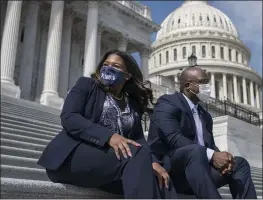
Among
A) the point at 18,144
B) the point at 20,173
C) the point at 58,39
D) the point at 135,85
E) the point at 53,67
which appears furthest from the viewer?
the point at 58,39

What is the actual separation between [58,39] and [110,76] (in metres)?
18.1

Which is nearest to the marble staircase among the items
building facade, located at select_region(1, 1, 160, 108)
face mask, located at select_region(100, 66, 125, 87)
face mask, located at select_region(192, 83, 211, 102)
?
face mask, located at select_region(100, 66, 125, 87)

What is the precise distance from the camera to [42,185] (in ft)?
9.75

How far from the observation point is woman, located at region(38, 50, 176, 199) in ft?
8.80

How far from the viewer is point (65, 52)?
2492cm

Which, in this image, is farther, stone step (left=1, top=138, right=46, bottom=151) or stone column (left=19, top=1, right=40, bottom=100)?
stone column (left=19, top=1, right=40, bottom=100)

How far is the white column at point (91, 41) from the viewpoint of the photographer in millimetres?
21672

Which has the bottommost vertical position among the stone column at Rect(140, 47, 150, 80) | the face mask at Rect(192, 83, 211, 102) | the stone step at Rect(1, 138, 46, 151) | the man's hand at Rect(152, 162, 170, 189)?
the man's hand at Rect(152, 162, 170, 189)

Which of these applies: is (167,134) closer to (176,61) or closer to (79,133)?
(79,133)

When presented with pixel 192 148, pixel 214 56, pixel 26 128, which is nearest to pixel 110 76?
pixel 192 148

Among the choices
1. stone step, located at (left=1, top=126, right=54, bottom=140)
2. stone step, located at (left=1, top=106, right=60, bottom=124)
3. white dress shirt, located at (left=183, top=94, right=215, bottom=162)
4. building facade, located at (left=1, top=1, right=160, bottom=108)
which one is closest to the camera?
white dress shirt, located at (left=183, top=94, right=215, bottom=162)

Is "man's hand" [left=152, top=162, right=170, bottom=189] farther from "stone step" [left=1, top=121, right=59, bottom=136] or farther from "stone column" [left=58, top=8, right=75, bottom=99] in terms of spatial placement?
"stone column" [left=58, top=8, right=75, bottom=99]

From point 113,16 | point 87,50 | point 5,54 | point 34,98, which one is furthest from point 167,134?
point 113,16

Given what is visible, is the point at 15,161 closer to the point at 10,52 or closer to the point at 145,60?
the point at 10,52
